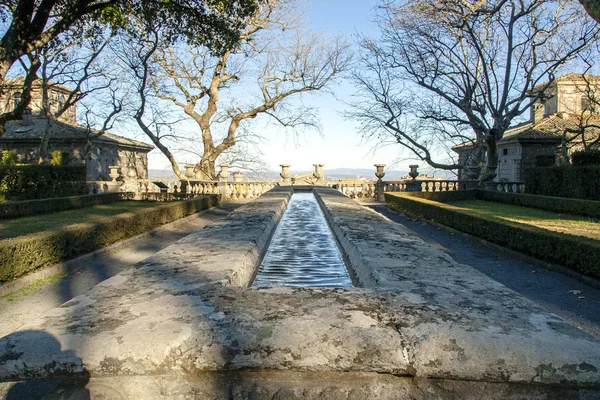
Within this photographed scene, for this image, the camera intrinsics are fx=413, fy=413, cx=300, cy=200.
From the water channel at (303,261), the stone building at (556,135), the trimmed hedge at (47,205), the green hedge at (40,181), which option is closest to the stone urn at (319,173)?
the stone building at (556,135)

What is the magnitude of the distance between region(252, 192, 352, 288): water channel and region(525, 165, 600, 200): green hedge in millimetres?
17372

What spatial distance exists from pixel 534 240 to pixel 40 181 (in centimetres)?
2260

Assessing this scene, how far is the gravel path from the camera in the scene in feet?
16.4

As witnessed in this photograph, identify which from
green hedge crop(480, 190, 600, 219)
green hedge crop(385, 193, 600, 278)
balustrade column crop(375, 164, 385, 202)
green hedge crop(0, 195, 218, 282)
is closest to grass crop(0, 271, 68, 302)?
green hedge crop(0, 195, 218, 282)

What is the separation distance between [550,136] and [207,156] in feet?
77.0

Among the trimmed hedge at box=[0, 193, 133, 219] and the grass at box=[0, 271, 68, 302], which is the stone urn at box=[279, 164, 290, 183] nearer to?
the trimmed hedge at box=[0, 193, 133, 219]

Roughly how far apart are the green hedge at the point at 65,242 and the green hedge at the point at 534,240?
8.79m

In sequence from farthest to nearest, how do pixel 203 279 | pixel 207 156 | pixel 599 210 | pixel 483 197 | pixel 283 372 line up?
pixel 207 156 → pixel 483 197 → pixel 599 210 → pixel 203 279 → pixel 283 372

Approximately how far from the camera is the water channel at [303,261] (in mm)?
3740

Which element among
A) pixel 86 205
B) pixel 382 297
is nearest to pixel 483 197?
pixel 86 205

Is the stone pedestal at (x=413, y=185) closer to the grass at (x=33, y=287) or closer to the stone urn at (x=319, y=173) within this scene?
the stone urn at (x=319, y=173)

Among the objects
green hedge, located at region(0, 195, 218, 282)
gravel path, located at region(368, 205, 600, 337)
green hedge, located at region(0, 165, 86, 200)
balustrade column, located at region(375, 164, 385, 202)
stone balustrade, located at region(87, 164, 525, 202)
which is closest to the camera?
gravel path, located at region(368, 205, 600, 337)

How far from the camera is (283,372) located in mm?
1816

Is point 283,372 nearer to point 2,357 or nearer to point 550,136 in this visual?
point 2,357
